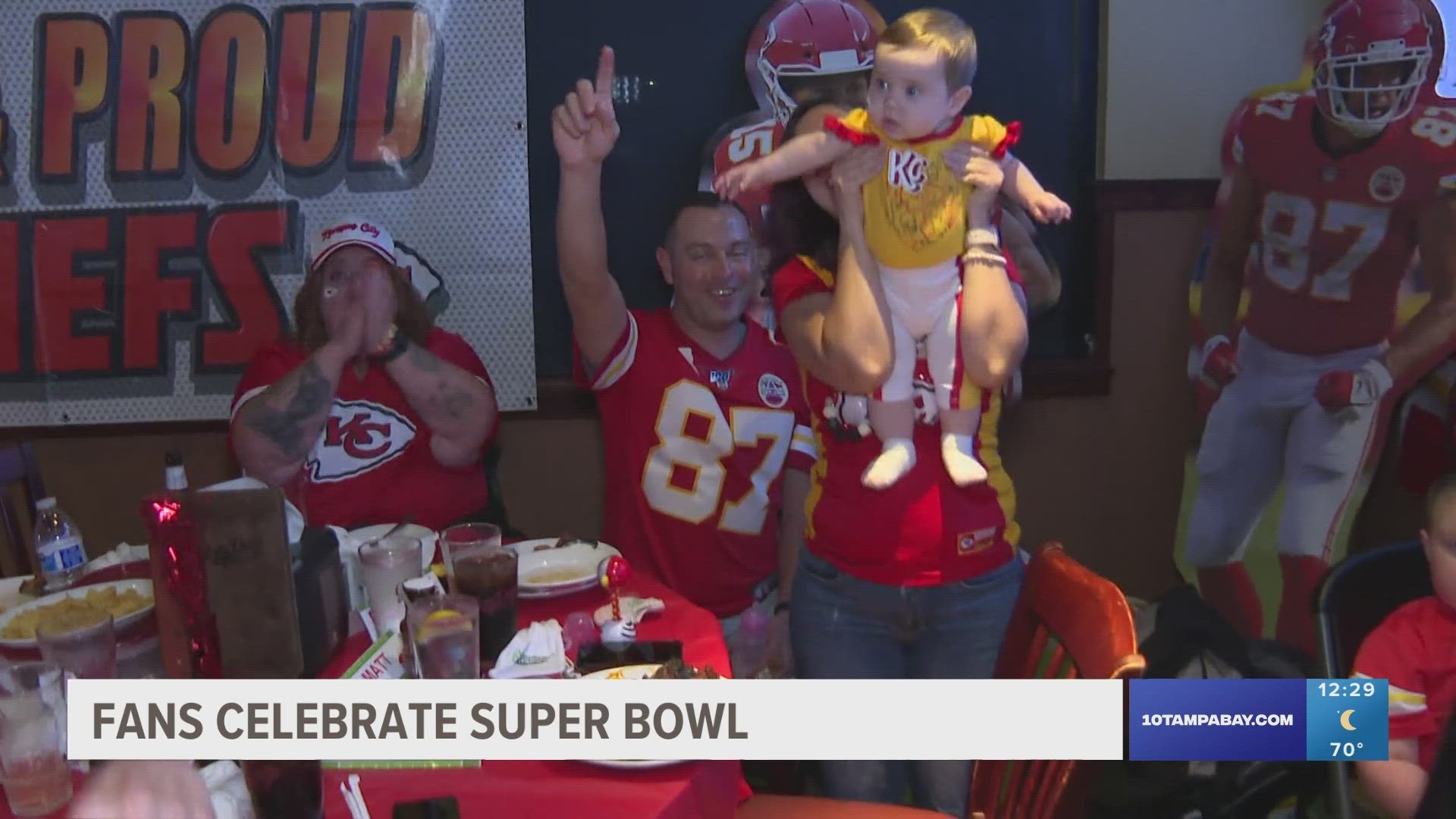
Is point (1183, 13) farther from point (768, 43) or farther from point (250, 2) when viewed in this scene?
point (250, 2)

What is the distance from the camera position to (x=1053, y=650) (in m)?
1.45

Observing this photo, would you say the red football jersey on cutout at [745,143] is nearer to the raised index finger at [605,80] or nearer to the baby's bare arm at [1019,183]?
the raised index finger at [605,80]

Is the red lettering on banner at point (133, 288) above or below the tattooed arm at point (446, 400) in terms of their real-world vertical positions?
above

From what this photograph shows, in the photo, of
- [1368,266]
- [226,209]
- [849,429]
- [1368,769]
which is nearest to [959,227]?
[849,429]

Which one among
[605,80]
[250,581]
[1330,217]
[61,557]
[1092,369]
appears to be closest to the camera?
[250,581]

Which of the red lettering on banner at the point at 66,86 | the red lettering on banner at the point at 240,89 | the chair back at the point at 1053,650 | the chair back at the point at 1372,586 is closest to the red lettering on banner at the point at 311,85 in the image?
the red lettering on banner at the point at 240,89

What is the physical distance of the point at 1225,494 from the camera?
2.27m

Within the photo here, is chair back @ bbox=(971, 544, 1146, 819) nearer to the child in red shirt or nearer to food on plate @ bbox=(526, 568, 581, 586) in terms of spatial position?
the child in red shirt

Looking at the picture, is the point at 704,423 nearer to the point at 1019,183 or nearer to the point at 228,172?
the point at 1019,183

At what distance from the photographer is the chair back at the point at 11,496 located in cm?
195

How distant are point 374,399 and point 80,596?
715 mm

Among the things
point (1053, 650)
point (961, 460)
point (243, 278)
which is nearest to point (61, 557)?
point (243, 278)

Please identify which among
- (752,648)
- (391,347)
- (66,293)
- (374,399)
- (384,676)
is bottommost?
(752,648)

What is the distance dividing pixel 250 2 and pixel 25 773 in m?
1.83
